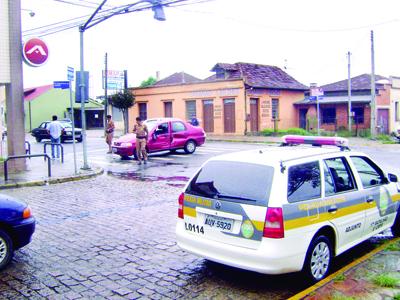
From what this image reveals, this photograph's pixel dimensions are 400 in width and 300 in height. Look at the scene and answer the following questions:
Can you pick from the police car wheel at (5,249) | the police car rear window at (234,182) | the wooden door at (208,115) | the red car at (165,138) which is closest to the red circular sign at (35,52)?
the red car at (165,138)

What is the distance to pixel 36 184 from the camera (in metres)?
13.3

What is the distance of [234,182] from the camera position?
5.36 metres

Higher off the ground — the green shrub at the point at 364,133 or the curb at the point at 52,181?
the green shrub at the point at 364,133

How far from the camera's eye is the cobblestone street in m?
5.16

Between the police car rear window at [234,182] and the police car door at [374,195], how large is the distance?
175 cm

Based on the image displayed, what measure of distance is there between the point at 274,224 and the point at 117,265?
233 cm

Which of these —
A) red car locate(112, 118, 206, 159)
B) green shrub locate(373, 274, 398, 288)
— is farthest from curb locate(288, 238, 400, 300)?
red car locate(112, 118, 206, 159)

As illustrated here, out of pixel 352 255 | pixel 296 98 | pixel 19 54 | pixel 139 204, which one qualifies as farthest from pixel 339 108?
pixel 352 255

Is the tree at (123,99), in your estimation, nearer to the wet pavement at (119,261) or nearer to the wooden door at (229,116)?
the wooden door at (229,116)

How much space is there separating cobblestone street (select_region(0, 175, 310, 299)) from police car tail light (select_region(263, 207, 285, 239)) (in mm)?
735

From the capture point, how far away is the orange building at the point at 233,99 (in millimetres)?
34891

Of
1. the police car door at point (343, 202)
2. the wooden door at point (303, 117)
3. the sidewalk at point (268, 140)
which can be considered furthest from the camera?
the wooden door at point (303, 117)

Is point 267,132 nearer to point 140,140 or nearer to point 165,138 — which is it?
point 165,138

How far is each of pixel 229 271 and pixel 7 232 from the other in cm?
290
